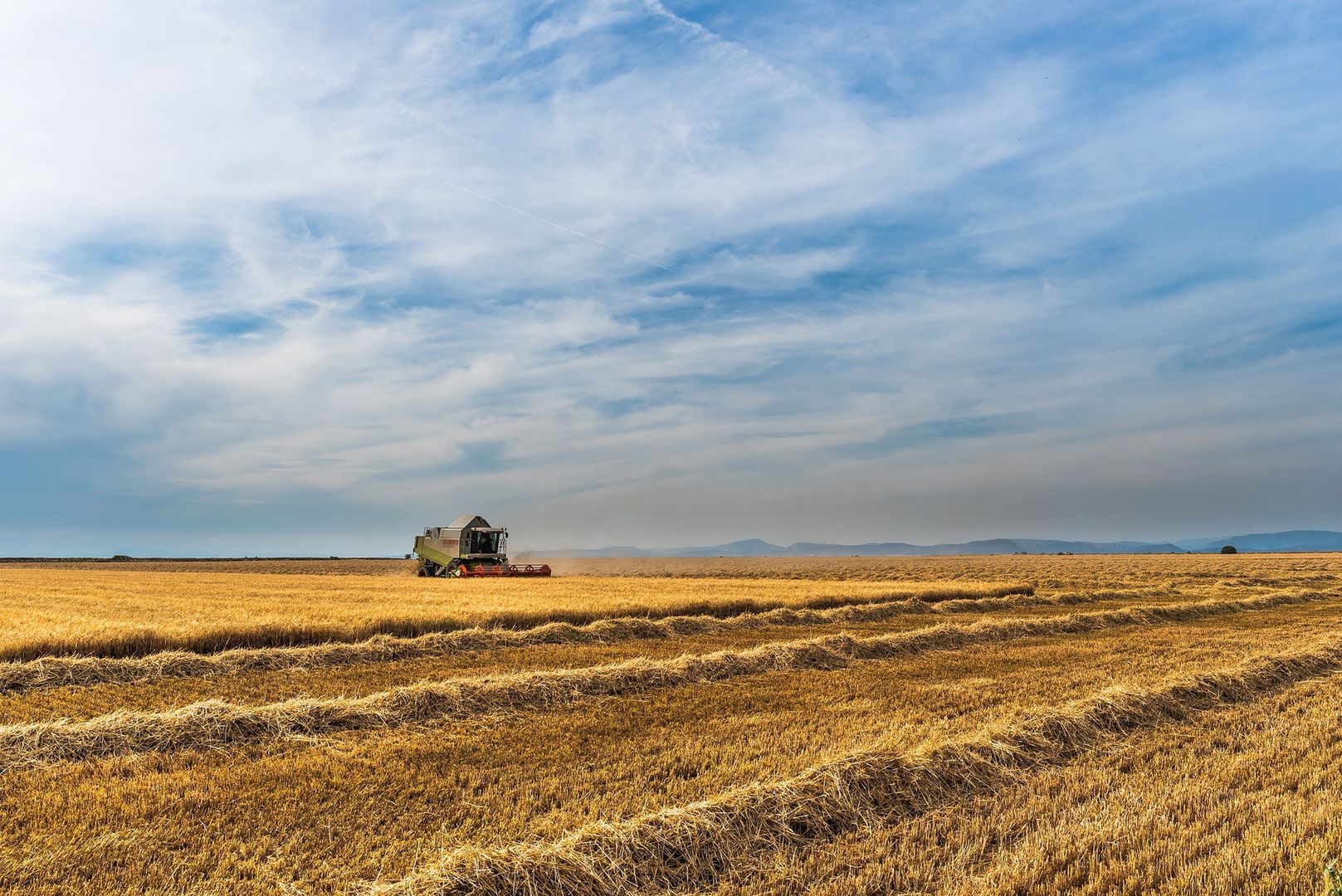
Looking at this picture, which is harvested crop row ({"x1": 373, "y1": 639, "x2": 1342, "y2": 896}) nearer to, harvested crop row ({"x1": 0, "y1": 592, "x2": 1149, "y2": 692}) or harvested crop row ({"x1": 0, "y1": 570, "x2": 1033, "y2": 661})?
harvested crop row ({"x1": 0, "y1": 592, "x2": 1149, "y2": 692})

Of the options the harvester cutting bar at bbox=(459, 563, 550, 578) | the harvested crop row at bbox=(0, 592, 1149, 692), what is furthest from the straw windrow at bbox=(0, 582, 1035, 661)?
the harvester cutting bar at bbox=(459, 563, 550, 578)

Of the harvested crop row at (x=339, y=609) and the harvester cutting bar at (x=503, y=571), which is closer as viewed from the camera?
the harvested crop row at (x=339, y=609)

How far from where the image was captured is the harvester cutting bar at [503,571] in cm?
3488

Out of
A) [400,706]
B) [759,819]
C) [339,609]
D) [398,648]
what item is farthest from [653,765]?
[339,609]

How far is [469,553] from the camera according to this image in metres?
36.9

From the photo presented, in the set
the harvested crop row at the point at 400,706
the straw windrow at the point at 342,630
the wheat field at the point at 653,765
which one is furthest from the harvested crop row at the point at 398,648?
the harvested crop row at the point at 400,706

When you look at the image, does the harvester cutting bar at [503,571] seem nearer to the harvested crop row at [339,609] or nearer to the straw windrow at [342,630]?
the harvested crop row at [339,609]

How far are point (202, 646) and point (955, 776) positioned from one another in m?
12.5

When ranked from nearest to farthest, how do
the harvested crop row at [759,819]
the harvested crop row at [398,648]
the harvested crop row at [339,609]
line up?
the harvested crop row at [759,819], the harvested crop row at [398,648], the harvested crop row at [339,609]

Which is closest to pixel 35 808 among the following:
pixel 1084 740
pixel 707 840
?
pixel 707 840

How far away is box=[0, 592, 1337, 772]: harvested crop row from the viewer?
7027 millimetres

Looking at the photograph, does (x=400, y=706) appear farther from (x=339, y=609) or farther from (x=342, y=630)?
(x=339, y=609)

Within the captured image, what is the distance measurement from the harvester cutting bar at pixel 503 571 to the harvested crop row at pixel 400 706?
2340 cm

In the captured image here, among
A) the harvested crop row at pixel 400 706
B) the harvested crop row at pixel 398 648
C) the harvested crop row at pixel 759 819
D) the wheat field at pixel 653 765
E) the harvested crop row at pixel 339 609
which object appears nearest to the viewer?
the harvested crop row at pixel 759 819
